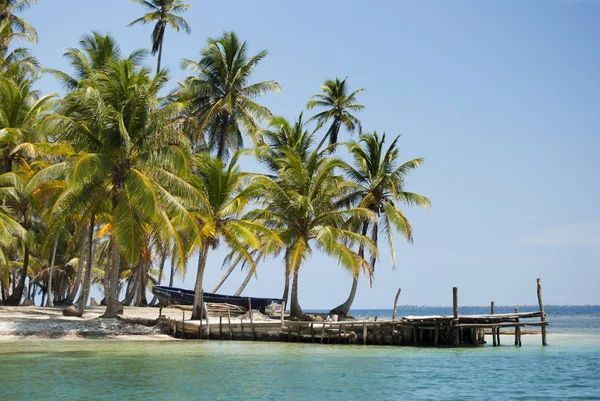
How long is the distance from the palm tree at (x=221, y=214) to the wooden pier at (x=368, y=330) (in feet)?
5.57

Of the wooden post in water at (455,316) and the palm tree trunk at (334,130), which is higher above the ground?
the palm tree trunk at (334,130)

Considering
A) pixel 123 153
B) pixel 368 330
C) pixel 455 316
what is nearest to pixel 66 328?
pixel 123 153

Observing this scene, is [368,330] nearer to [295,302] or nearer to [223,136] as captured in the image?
[295,302]

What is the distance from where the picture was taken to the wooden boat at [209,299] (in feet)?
120

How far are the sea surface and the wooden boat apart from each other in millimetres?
9297

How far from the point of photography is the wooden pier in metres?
27.6

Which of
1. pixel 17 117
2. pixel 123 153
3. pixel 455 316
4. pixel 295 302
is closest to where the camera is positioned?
pixel 123 153

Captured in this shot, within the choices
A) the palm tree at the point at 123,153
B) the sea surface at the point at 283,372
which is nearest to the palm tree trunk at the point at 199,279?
the palm tree at the point at 123,153

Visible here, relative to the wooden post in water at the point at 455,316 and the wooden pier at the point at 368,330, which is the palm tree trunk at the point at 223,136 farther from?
the wooden post in water at the point at 455,316

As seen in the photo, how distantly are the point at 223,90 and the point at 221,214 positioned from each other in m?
10.6

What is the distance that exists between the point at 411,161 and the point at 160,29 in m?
17.0

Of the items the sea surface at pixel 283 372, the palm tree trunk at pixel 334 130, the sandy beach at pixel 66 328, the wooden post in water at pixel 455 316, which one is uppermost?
the palm tree trunk at pixel 334 130

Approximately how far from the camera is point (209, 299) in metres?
36.5

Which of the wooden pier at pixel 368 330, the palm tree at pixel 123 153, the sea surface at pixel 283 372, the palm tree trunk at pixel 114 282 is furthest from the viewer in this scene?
the palm tree trunk at pixel 114 282
